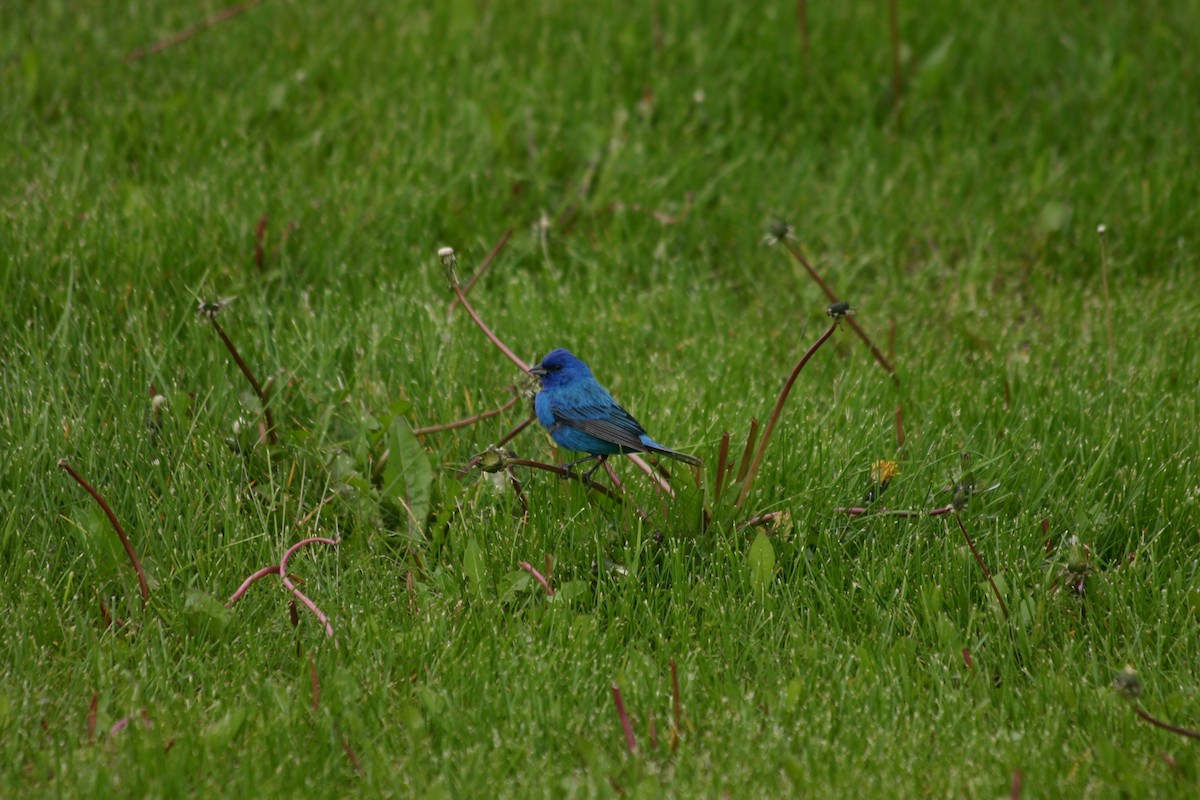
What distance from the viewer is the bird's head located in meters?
4.03

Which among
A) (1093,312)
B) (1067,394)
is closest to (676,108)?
(1093,312)

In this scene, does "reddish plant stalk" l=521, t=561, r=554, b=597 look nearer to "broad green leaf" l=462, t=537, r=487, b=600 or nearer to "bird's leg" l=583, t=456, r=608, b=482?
"broad green leaf" l=462, t=537, r=487, b=600

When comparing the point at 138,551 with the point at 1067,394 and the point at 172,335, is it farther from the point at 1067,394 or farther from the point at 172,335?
the point at 1067,394

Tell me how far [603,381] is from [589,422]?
0.86m

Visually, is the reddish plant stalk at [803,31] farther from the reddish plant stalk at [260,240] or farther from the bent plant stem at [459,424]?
the bent plant stem at [459,424]

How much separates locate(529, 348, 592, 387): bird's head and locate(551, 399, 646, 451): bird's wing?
22 centimetres

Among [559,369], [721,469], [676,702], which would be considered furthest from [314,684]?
[559,369]

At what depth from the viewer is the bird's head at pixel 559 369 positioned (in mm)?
4031

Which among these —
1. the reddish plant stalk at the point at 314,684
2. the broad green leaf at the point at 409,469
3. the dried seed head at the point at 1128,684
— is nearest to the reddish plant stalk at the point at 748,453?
the broad green leaf at the point at 409,469

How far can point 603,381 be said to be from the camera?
15.1 ft

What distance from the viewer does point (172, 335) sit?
427 cm

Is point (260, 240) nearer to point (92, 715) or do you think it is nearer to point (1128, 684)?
point (92, 715)

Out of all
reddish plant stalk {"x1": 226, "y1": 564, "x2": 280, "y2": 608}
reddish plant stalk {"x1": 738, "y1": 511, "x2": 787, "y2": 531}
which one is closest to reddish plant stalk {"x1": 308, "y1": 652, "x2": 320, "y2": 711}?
reddish plant stalk {"x1": 226, "y1": 564, "x2": 280, "y2": 608}

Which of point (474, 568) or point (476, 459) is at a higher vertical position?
point (476, 459)
